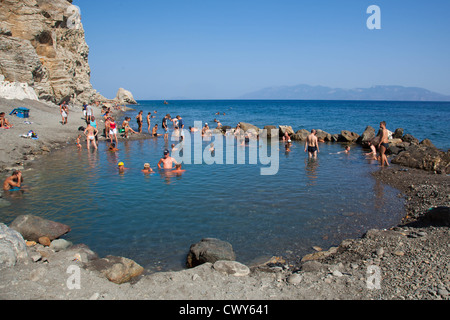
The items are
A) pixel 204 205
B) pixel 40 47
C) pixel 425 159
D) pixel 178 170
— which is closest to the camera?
pixel 204 205

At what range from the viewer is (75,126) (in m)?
27.9

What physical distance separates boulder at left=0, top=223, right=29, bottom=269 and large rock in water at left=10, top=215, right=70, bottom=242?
1416 mm

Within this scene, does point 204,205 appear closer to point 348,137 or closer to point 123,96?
point 348,137

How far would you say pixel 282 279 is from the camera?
6078 millimetres

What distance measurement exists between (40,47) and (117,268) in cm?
3957

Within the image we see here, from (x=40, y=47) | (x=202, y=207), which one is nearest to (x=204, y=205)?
(x=202, y=207)

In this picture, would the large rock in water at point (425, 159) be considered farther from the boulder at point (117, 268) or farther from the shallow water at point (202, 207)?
the boulder at point (117, 268)

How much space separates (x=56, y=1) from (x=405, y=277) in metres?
51.3

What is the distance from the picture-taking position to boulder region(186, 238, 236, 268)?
23.3 ft

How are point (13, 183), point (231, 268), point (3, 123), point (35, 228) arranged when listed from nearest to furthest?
1. point (231, 268)
2. point (35, 228)
3. point (13, 183)
4. point (3, 123)

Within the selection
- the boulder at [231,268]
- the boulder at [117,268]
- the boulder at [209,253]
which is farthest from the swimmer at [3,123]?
the boulder at [231,268]

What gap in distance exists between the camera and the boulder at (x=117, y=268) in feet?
21.2

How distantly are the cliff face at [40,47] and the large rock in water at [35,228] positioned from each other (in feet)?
93.6

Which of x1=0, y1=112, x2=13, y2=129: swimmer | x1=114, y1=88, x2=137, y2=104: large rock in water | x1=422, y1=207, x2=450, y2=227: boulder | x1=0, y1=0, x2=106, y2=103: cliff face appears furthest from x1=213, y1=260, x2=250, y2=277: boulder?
x1=114, y1=88, x2=137, y2=104: large rock in water
